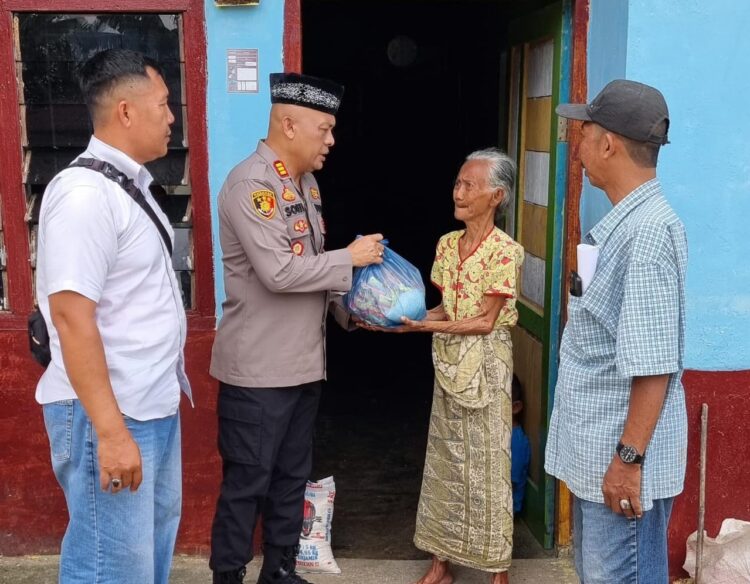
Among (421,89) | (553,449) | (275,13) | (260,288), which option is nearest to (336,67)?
(421,89)

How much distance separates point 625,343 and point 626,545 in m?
0.59

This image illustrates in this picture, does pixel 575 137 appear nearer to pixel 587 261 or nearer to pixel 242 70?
pixel 587 261

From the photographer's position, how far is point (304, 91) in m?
3.05

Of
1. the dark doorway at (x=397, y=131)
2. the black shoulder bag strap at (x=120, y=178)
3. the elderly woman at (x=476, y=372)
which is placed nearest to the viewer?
the black shoulder bag strap at (x=120, y=178)

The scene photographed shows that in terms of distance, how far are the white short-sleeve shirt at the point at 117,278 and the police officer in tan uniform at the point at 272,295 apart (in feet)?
1.61

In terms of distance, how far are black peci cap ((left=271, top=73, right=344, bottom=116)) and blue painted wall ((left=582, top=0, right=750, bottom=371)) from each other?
108cm

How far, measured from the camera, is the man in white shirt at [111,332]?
2.22m

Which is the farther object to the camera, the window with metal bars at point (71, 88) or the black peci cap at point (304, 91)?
the window with metal bars at point (71, 88)

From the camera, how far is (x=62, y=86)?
347 centimetres

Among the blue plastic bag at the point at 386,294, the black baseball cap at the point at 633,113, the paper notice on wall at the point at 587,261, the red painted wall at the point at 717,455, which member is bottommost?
the red painted wall at the point at 717,455

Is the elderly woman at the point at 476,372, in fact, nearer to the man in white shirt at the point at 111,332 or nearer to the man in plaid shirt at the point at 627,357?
the man in plaid shirt at the point at 627,357

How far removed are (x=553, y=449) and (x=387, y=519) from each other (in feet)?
6.35

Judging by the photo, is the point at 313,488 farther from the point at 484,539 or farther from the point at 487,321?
the point at 487,321

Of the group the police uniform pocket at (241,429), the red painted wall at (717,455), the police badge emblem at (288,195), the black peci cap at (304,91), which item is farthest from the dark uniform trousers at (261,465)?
the red painted wall at (717,455)
